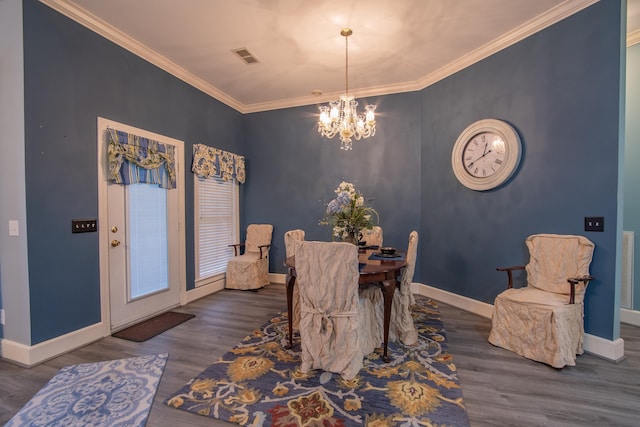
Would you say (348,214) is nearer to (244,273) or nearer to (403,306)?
(403,306)

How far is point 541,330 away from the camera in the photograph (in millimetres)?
2223

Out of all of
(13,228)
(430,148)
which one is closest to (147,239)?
(13,228)

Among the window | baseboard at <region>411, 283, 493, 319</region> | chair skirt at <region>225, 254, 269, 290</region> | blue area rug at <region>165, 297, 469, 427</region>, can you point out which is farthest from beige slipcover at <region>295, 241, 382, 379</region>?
the window

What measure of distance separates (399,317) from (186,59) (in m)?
3.92

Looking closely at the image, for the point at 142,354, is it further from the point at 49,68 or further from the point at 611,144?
the point at 611,144

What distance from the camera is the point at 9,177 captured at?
7.41 ft

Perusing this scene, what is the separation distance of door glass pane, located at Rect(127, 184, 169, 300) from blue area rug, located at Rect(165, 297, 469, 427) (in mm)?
1519

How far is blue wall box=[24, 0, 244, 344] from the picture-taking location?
7.39ft

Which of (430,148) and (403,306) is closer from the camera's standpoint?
(403,306)

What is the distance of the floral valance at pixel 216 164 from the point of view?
3.83 m

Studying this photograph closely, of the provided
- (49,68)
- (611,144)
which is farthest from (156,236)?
(611,144)

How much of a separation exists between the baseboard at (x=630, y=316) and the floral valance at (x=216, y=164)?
5347mm

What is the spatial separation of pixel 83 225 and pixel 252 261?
2.17 m

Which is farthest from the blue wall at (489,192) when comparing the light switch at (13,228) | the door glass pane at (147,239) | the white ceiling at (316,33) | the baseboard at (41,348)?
the light switch at (13,228)
